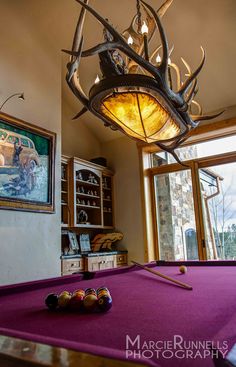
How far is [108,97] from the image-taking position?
200 centimetres

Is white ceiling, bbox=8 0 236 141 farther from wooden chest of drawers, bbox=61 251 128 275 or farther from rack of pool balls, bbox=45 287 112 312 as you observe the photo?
rack of pool balls, bbox=45 287 112 312

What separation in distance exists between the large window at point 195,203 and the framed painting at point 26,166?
1900mm

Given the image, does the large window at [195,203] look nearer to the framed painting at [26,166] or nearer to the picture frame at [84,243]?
the picture frame at [84,243]

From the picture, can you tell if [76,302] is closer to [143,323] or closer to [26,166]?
[143,323]

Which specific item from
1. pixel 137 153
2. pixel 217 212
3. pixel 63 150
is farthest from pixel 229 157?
pixel 63 150

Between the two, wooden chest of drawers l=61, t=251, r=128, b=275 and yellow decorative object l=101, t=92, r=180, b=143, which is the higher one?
yellow decorative object l=101, t=92, r=180, b=143

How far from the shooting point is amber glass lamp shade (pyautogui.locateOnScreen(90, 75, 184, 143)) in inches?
75.9

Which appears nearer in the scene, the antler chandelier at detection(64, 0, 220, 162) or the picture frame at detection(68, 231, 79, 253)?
the antler chandelier at detection(64, 0, 220, 162)

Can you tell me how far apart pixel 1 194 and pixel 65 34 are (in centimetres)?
243

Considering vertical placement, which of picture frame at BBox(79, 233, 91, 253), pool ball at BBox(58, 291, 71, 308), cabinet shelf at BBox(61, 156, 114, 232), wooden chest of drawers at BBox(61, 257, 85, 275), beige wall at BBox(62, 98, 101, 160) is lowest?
wooden chest of drawers at BBox(61, 257, 85, 275)

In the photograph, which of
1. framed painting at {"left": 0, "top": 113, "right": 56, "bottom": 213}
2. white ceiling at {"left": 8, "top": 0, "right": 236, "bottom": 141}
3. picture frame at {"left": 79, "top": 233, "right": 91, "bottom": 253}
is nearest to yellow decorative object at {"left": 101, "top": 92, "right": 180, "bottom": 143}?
framed painting at {"left": 0, "top": 113, "right": 56, "bottom": 213}

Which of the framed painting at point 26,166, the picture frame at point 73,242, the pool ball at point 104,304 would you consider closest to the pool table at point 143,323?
the pool ball at point 104,304

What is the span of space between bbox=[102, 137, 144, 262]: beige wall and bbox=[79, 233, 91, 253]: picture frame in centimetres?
61

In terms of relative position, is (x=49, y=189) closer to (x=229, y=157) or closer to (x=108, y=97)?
(x=108, y=97)
